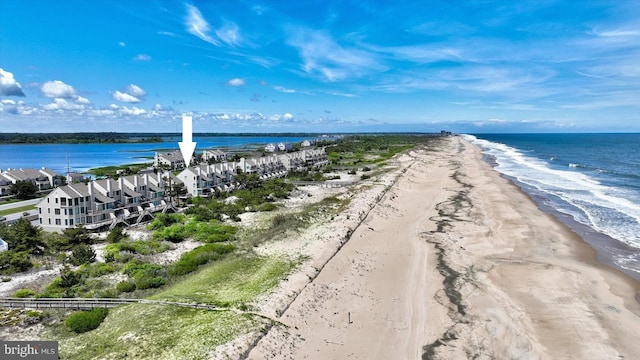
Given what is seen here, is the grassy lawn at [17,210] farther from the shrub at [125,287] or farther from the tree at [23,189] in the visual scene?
the shrub at [125,287]

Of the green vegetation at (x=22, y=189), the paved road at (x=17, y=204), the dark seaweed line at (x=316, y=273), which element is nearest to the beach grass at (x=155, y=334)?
the dark seaweed line at (x=316, y=273)

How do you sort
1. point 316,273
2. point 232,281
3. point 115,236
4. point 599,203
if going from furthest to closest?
1. point 599,203
2. point 115,236
3. point 316,273
4. point 232,281

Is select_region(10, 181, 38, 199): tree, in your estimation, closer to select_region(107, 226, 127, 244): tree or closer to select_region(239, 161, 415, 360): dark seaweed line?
select_region(107, 226, 127, 244): tree

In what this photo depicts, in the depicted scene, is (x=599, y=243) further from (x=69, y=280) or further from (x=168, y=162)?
(x=168, y=162)

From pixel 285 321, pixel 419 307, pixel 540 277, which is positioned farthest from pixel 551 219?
pixel 285 321

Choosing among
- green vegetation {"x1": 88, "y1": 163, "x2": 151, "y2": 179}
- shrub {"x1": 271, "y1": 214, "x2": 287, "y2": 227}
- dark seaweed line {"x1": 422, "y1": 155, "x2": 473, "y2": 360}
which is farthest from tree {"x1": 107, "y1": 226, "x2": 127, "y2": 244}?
green vegetation {"x1": 88, "y1": 163, "x2": 151, "y2": 179}

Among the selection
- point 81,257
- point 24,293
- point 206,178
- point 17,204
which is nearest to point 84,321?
point 24,293
